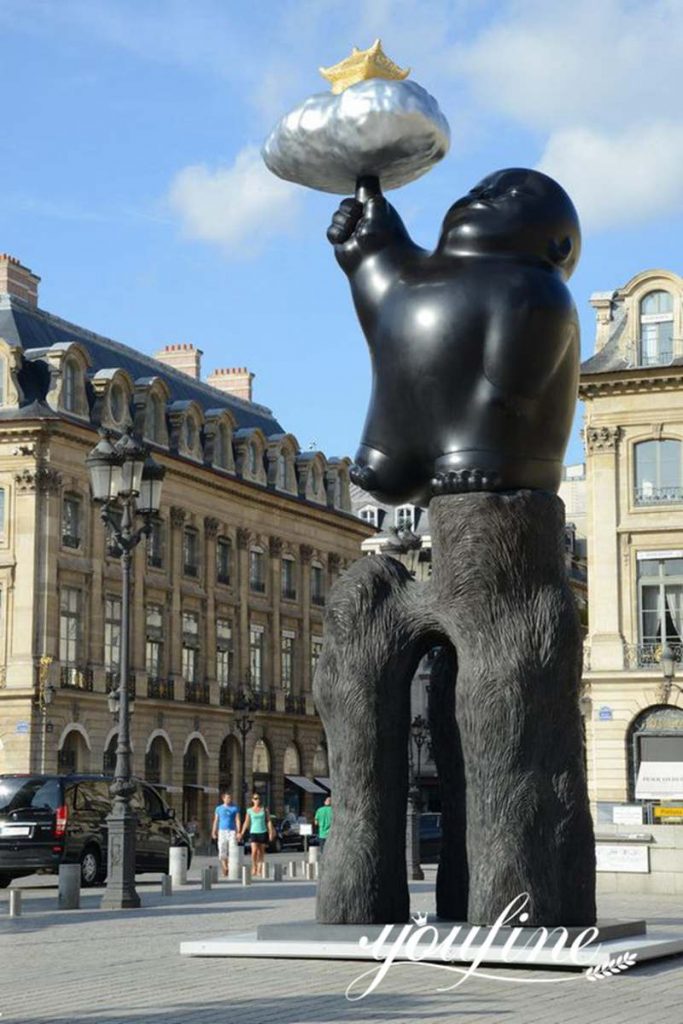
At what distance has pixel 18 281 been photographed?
60125 millimetres

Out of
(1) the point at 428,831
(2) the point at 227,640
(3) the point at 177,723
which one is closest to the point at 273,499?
(2) the point at 227,640

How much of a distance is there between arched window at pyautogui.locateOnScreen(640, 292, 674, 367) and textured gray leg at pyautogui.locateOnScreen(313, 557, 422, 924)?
3847 cm

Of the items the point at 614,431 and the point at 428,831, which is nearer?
the point at 428,831

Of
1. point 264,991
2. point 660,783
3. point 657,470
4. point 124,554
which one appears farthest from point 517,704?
point 657,470

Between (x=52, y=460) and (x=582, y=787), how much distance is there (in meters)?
43.6

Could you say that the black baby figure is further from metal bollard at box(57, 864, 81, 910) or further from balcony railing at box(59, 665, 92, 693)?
balcony railing at box(59, 665, 92, 693)

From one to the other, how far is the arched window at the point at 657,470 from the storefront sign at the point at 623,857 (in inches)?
1067

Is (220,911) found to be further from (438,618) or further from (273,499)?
(273,499)

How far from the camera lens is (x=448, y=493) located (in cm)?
1334

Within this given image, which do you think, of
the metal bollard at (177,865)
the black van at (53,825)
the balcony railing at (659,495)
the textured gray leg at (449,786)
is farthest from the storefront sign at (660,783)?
the textured gray leg at (449,786)

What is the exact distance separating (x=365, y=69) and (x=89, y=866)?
1654cm

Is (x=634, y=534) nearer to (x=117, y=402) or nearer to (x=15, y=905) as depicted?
(x=117, y=402)

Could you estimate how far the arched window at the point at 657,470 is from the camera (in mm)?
50531

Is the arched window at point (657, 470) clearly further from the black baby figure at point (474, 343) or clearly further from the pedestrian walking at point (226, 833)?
the black baby figure at point (474, 343)
